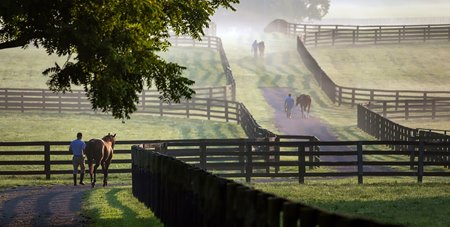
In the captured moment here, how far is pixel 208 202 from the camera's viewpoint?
1256cm

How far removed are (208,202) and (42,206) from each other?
11.1 meters

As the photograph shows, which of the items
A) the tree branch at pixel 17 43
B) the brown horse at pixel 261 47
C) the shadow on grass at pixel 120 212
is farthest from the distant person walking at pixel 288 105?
the tree branch at pixel 17 43

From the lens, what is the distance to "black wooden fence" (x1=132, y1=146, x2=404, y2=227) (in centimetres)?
902

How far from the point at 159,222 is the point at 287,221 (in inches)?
381

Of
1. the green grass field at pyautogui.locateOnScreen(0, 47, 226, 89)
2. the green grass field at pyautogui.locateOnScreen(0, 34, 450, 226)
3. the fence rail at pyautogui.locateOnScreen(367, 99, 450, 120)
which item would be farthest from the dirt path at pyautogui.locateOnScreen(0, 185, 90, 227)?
the green grass field at pyautogui.locateOnScreen(0, 47, 226, 89)

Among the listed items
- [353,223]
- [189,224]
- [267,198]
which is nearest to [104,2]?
[189,224]

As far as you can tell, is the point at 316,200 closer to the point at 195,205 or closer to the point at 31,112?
the point at 195,205

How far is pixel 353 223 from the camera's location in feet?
26.1

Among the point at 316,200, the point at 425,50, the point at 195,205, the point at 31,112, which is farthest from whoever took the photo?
the point at 425,50

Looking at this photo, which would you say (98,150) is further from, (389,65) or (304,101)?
(389,65)

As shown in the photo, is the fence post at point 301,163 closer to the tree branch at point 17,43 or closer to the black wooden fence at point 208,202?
the black wooden fence at point 208,202

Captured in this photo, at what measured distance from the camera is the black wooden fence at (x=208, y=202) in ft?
29.6

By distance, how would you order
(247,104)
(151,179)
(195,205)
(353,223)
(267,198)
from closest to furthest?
1. (353,223)
2. (267,198)
3. (195,205)
4. (151,179)
5. (247,104)

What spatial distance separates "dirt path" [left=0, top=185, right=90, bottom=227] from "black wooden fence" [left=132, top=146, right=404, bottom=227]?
65.3 inches
